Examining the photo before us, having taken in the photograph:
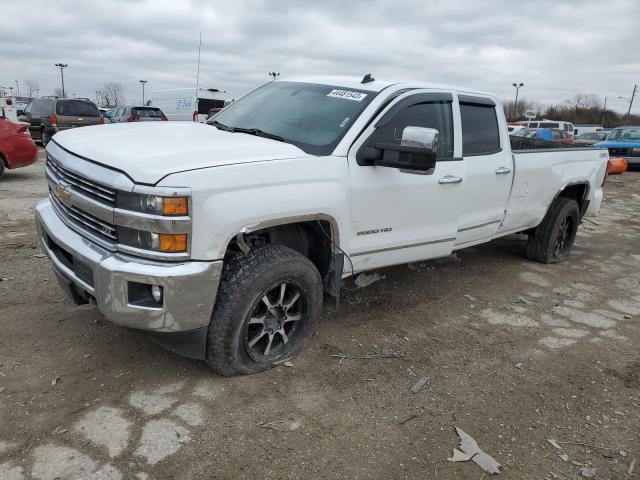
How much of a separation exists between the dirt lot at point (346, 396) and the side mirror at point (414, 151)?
53.1 inches

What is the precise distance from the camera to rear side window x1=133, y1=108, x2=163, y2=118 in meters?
19.0

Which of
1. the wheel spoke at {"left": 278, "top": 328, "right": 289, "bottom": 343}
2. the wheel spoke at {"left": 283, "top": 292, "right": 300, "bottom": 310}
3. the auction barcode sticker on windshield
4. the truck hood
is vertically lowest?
→ the wheel spoke at {"left": 278, "top": 328, "right": 289, "bottom": 343}

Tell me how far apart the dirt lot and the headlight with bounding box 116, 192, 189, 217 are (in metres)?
1.10

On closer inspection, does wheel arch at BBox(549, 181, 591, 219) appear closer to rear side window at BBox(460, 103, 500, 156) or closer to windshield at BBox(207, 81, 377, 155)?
rear side window at BBox(460, 103, 500, 156)

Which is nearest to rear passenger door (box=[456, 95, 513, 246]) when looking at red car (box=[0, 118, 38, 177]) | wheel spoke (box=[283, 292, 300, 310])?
wheel spoke (box=[283, 292, 300, 310])

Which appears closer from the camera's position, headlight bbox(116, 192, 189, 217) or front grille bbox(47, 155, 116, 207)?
headlight bbox(116, 192, 189, 217)

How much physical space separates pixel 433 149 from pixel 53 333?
9.37 ft

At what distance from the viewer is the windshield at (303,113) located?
11.7 feet

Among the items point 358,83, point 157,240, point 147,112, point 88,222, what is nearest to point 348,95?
point 358,83

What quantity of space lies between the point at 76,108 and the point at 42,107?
4.27 ft

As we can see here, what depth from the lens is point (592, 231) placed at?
27.7ft

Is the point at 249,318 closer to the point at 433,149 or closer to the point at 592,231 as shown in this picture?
the point at 433,149

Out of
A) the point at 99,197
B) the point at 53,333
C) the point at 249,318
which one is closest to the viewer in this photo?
the point at 99,197

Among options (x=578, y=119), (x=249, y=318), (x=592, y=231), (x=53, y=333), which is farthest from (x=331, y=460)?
(x=578, y=119)
